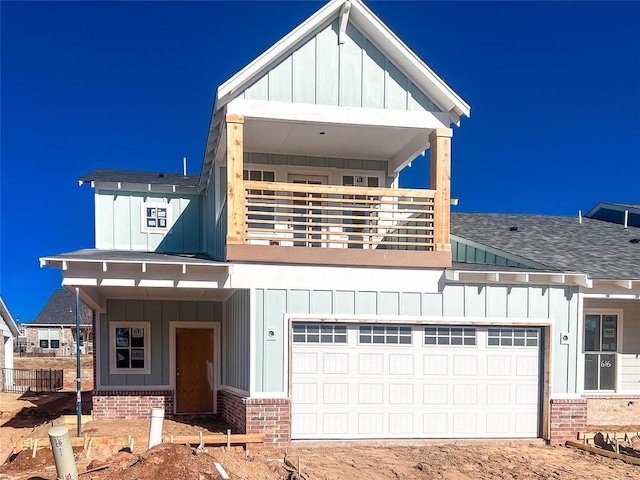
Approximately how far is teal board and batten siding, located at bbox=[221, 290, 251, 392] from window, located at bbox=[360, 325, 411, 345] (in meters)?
2.34

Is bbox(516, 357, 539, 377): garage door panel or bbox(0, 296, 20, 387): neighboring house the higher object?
bbox(516, 357, 539, 377): garage door panel

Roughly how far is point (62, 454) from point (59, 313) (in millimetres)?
38342

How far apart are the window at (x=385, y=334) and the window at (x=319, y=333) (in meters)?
0.43

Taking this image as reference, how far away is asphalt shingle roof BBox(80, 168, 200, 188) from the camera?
585 inches

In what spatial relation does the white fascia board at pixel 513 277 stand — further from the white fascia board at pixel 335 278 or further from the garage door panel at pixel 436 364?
the garage door panel at pixel 436 364

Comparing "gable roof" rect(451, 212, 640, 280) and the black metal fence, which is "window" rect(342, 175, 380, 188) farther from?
the black metal fence

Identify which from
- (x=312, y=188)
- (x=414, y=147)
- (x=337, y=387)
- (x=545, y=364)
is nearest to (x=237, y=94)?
(x=312, y=188)

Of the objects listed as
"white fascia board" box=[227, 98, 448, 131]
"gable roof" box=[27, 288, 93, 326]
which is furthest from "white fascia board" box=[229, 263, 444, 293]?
"gable roof" box=[27, 288, 93, 326]

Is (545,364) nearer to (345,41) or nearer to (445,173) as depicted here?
(445,173)

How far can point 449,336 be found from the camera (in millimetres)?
10117

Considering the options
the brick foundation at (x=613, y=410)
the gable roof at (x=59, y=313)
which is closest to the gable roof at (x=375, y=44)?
the brick foundation at (x=613, y=410)

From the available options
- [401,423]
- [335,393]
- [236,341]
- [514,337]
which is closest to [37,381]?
[236,341]

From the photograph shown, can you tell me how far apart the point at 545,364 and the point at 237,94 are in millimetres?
8284

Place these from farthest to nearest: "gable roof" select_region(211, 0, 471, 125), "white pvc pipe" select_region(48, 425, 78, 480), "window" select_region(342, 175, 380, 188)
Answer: "window" select_region(342, 175, 380, 188) → "gable roof" select_region(211, 0, 471, 125) → "white pvc pipe" select_region(48, 425, 78, 480)
